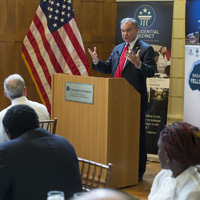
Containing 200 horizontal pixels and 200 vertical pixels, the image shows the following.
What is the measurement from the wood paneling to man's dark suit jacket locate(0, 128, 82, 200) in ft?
11.9

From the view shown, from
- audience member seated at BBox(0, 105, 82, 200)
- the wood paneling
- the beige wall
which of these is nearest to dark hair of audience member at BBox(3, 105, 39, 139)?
audience member seated at BBox(0, 105, 82, 200)

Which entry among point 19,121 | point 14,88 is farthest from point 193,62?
point 19,121

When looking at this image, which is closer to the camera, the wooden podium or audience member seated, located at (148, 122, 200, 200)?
audience member seated, located at (148, 122, 200, 200)

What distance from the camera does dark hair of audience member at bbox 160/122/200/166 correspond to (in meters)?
1.91

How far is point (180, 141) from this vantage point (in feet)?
6.26

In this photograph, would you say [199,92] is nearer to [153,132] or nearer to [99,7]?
[153,132]

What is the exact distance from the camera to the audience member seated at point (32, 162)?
2098 mm

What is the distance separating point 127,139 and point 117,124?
243 mm

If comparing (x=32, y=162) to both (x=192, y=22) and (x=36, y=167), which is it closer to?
(x=36, y=167)

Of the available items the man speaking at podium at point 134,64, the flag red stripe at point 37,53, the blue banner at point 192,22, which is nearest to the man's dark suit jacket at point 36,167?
the man speaking at podium at point 134,64

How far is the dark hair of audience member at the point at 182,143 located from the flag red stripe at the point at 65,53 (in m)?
3.53

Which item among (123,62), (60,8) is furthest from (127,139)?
(60,8)

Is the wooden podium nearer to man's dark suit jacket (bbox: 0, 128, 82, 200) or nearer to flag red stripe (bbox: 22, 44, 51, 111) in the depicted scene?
flag red stripe (bbox: 22, 44, 51, 111)

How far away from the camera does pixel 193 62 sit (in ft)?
17.1
